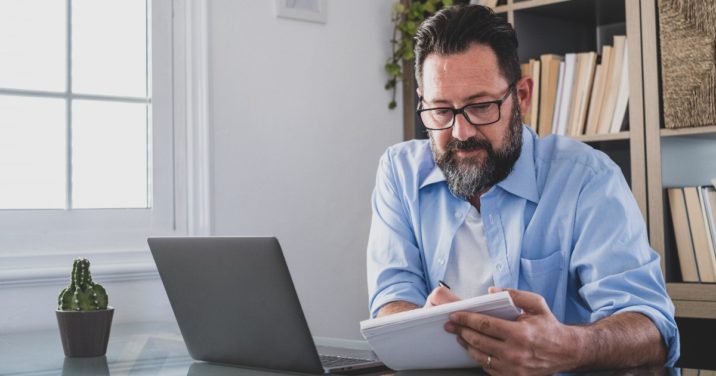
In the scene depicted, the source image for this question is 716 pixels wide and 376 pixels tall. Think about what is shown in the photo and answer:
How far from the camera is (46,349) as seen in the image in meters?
1.85

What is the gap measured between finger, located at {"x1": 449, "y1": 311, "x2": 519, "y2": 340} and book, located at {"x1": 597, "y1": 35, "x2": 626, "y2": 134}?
147 cm

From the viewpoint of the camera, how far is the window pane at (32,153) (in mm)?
2391

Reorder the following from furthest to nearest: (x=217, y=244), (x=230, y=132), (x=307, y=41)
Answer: (x=307, y=41) < (x=230, y=132) < (x=217, y=244)

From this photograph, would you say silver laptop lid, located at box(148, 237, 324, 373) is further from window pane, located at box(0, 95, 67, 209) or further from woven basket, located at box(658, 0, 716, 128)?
woven basket, located at box(658, 0, 716, 128)

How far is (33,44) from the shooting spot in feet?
7.98

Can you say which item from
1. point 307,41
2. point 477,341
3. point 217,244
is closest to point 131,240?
point 307,41

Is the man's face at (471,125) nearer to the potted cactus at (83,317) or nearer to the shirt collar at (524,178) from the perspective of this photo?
the shirt collar at (524,178)

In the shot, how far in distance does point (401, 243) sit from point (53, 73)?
1.15 m

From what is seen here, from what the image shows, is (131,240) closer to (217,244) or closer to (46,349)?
(46,349)

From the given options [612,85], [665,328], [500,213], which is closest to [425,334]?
[665,328]

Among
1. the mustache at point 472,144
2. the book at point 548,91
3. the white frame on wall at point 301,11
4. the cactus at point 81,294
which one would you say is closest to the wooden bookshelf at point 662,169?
the book at point 548,91

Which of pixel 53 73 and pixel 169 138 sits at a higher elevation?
pixel 53 73

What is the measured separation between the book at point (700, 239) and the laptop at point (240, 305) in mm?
1258

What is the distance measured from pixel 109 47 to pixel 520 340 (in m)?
1.69
